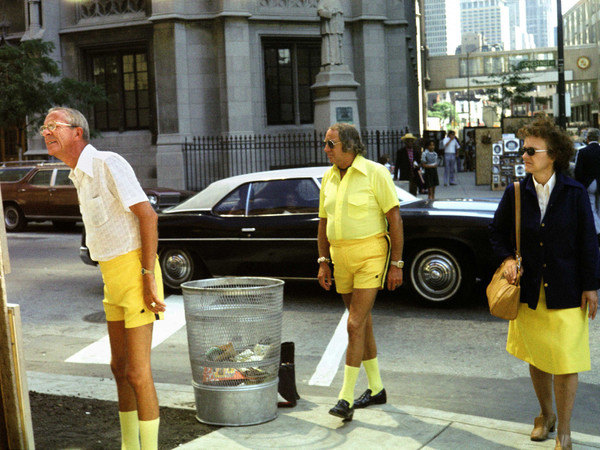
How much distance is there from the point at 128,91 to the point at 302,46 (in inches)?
256

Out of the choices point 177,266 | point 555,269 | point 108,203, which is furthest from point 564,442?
point 177,266

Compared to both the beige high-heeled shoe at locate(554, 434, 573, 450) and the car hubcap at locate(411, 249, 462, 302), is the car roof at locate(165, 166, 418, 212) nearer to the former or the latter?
the car hubcap at locate(411, 249, 462, 302)

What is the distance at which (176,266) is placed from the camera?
10406 millimetres

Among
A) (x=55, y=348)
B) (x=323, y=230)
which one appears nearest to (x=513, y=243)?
(x=323, y=230)

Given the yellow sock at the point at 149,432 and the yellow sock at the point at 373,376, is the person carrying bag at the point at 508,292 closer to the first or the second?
the yellow sock at the point at 373,376

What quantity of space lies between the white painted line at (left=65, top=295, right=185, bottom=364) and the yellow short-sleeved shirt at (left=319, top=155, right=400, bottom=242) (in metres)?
3.16

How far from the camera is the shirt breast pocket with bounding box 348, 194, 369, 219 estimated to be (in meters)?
5.38

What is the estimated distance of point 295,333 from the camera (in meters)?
8.39

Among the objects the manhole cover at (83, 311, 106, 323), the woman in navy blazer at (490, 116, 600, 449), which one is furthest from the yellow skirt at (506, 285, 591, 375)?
the manhole cover at (83, 311, 106, 323)

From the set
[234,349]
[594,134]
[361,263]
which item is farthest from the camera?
[594,134]

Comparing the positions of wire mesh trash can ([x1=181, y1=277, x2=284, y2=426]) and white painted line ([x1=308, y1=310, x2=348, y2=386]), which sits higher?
wire mesh trash can ([x1=181, y1=277, x2=284, y2=426])

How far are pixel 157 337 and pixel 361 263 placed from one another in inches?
150

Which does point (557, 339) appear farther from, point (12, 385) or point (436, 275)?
point (436, 275)

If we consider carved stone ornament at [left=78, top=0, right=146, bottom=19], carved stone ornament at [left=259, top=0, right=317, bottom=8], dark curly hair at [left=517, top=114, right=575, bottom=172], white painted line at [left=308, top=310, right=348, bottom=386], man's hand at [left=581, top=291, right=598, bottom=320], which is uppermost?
carved stone ornament at [left=78, top=0, right=146, bottom=19]
